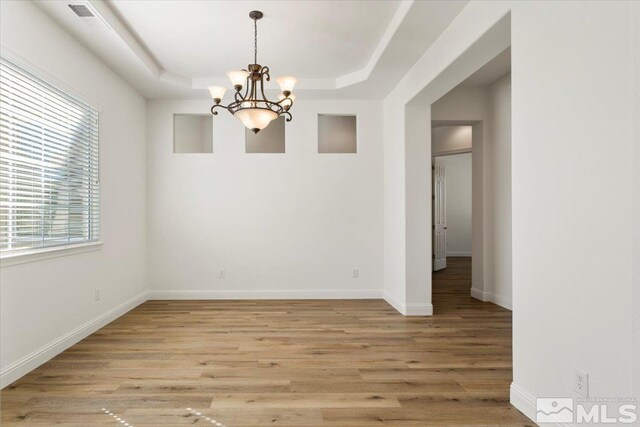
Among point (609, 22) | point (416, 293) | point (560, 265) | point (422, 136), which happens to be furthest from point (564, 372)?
point (422, 136)

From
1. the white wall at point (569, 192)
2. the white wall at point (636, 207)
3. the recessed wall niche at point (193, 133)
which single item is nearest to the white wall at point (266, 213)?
the recessed wall niche at point (193, 133)

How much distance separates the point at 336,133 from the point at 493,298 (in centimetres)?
317

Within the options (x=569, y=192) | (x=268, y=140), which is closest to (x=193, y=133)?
(x=268, y=140)

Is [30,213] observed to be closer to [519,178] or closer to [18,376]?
[18,376]

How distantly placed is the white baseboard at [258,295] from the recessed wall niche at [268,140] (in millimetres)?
2043

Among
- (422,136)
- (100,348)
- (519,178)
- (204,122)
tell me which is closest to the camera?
(519,178)

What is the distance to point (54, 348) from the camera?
3.27 meters

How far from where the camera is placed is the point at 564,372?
1.95 m

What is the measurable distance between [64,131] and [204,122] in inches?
89.6

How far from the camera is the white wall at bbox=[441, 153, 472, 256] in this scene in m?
10.6

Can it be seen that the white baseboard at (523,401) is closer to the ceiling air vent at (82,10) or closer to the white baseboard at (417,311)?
the white baseboard at (417,311)

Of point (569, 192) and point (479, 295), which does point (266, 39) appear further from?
point (479, 295)

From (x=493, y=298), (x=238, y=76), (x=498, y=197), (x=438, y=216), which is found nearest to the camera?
(x=238, y=76)

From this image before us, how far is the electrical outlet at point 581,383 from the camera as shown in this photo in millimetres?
1805
